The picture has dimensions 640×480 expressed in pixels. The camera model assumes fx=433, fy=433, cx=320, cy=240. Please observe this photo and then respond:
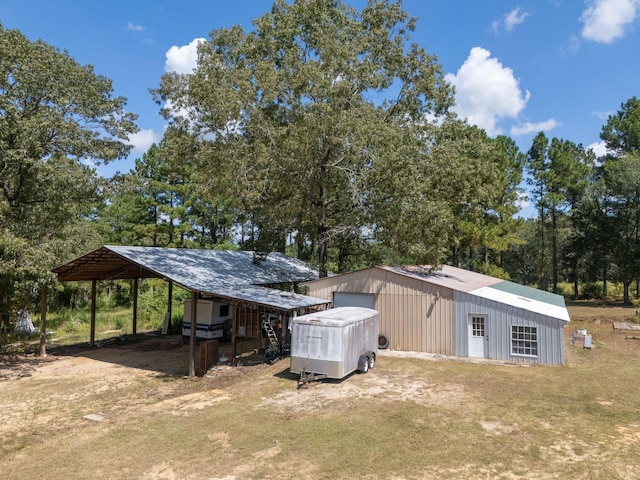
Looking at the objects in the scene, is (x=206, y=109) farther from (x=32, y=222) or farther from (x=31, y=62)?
(x=32, y=222)

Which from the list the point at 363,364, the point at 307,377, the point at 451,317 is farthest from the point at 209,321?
the point at 451,317

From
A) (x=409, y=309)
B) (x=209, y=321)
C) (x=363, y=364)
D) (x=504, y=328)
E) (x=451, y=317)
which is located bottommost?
(x=363, y=364)

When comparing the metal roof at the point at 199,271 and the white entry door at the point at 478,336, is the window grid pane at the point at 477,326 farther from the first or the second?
the metal roof at the point at 199,271

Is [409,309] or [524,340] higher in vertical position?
[409,309]

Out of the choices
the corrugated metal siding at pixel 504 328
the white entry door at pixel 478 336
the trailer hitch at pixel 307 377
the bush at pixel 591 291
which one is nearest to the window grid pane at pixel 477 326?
the white entry door at pixel 478 336

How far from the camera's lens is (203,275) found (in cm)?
1995

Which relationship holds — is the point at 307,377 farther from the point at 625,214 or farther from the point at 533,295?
the point at 625,214

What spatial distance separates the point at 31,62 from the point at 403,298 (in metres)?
17.6

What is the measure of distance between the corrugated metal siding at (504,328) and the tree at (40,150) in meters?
16.2

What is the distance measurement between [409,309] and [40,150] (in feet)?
54.0

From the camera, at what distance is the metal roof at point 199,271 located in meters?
17.1

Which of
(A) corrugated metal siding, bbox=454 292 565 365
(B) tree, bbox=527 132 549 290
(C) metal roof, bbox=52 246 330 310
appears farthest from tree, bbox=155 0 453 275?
(B) tree, bbox=527 132 549 290

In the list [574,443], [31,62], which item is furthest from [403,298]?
[31,62]

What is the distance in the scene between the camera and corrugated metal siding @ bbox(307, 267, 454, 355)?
18234 mm
